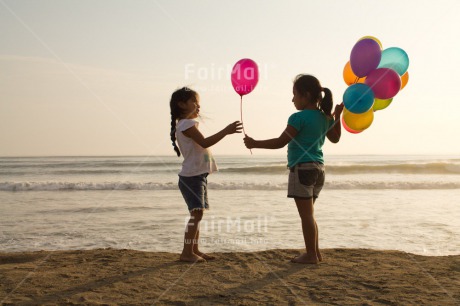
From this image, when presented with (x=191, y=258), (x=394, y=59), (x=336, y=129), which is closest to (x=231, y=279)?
(x=191, y=258)


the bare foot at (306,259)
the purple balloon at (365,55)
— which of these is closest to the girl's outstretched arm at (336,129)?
the purple balloon at (365,55)

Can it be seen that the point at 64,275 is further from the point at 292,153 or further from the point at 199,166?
the point at 292,153

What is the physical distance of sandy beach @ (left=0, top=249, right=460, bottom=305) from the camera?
2.96 m

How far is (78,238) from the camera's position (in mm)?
5820

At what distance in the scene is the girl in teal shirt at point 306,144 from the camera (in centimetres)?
387

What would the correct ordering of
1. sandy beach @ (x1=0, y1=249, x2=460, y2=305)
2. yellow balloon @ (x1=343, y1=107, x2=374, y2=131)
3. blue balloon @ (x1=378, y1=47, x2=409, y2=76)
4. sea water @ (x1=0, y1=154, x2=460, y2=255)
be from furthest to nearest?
sea water @ (x1=0, y1=154, x2=460, y2=255) → blue balloon @ (x1=378, y1=47, x2=409, y2=76) → yellow balloon @ (x1=343, y1=107, x2=374, y2=131) → sandy beach @ (x1=0, y1=249, x2=460, y2=305)

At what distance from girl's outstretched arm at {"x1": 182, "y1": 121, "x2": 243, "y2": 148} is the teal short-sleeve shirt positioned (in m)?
0.51

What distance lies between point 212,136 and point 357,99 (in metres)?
1.43

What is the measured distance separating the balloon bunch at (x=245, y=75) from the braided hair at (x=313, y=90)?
0.79m

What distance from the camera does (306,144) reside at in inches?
154

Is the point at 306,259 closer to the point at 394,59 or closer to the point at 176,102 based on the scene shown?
the point at 176,102

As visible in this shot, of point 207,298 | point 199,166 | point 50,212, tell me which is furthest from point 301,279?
point 50,212

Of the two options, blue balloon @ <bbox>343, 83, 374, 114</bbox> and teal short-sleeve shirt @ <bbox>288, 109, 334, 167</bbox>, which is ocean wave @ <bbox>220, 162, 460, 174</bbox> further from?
teal short-sleeve shirt @ <bbox>288, 109, 334, 167</bbox>

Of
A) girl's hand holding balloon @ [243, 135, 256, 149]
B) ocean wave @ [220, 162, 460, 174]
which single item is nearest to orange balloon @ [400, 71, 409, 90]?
girl's hand holding balloon @ [243, 135, 256, 149]
